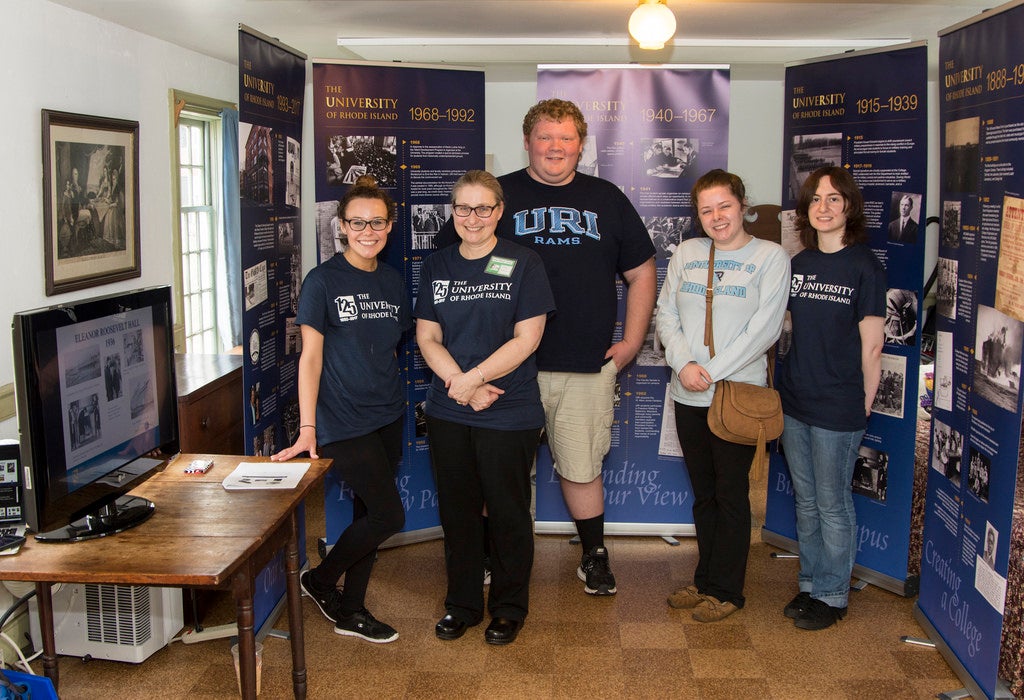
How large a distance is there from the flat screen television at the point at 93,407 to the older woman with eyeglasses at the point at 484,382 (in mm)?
912

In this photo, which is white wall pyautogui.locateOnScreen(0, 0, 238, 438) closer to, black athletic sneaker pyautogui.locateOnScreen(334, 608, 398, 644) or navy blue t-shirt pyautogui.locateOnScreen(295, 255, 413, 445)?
navy blue t-shirt pyautogui.locateOnScreen(295, 255, 413, 445)

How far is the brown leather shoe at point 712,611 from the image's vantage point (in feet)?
11.6

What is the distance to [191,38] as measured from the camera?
481cm

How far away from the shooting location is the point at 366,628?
3418mm

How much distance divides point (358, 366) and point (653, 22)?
5.55ft

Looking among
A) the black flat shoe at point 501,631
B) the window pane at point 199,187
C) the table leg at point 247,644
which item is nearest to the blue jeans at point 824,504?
the black flat shoe at point 501,631

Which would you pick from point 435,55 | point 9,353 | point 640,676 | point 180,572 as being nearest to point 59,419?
point 180,572

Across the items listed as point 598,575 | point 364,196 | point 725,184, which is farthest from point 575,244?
point 598,575

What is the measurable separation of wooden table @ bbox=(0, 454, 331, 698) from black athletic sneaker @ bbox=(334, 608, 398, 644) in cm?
50

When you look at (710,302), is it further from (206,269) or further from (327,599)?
(206,269)

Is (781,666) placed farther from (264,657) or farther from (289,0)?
(289,0)

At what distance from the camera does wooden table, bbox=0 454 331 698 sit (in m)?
2.13

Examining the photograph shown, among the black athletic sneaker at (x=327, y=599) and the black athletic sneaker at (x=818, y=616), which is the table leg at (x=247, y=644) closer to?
the black athletic sneaker at (x=327, y=599)

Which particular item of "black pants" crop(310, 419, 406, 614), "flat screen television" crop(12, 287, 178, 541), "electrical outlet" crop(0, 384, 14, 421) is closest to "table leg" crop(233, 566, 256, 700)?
"flat screen television" crop(12, 287, 178, 541)
